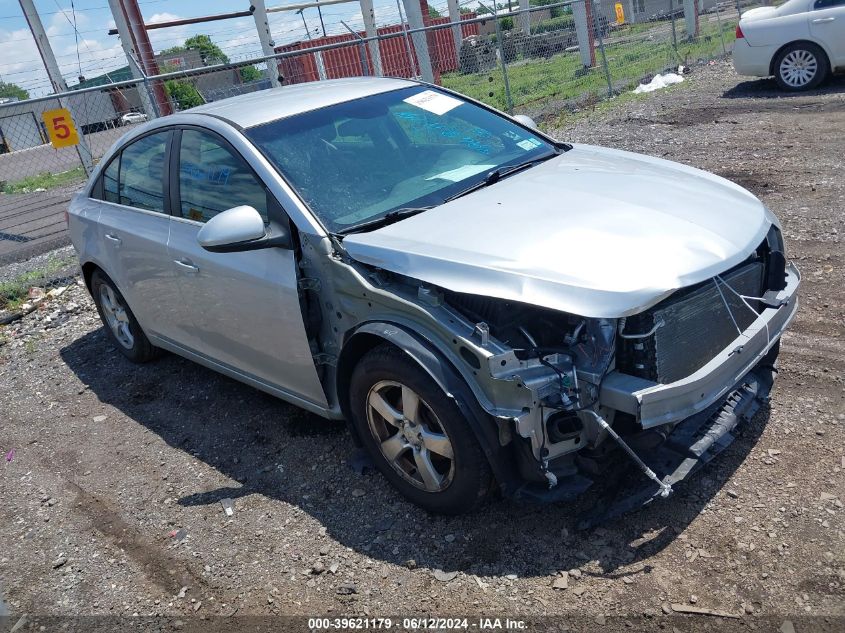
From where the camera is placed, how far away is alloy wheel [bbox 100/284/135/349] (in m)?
5.58

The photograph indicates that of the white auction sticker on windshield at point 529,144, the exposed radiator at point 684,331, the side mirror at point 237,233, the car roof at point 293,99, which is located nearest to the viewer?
the exposed radiator at point 684,331

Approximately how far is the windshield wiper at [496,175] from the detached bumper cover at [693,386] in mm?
1331

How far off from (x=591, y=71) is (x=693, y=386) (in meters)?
16.4

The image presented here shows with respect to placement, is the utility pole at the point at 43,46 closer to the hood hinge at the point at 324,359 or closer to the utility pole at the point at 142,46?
the utility pole at the point at 142,46

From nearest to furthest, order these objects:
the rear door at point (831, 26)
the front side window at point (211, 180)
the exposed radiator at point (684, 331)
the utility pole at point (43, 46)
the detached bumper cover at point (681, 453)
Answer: the exposed radiator at point (684, 331) → the detached bumper cover at point (681, 453) → the front side window at point (211, 180) → the rear door at point (831, 26) → the utility pole at point (43, 46)

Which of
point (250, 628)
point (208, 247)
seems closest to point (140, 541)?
point (250, 628)

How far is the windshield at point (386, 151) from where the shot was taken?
12.3ft

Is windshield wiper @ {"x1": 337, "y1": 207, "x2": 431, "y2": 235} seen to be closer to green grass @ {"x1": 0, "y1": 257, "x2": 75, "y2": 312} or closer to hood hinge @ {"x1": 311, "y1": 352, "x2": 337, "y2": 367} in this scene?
hood hinge @ {"x1": 311, "y1": 352, "x2": 337, "y2": 367}

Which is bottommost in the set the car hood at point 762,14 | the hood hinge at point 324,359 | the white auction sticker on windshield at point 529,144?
the hood hinge at point 324,359

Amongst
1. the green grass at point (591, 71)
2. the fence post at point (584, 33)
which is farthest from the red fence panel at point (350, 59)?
the fence post at point (584, 33)

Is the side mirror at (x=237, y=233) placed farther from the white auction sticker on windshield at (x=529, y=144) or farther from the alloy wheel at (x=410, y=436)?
the white auction sticker on windshield at (x=529, y=144)

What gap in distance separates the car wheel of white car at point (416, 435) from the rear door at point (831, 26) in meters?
10.6

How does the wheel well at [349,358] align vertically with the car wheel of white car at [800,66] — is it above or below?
above

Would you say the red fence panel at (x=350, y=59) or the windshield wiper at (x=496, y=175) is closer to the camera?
the windshield wiper at (x=496, y=175)
